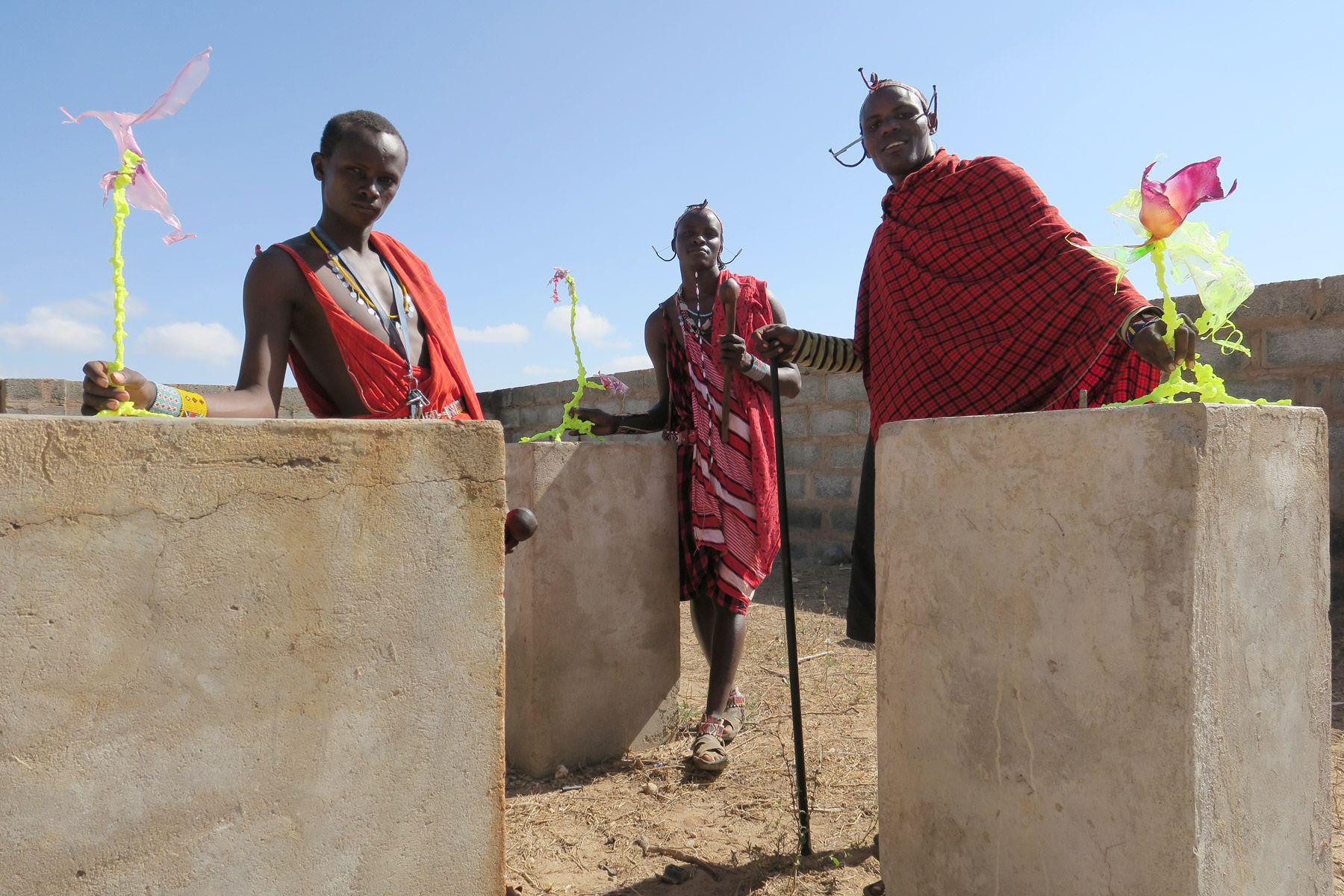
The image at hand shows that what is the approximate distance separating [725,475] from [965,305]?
116 cm

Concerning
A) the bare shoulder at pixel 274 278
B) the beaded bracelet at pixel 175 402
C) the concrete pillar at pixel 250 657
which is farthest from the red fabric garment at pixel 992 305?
the beaded bracelet at pixel 175 402

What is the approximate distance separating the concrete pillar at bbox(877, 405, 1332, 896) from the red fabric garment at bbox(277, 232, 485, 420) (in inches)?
39.8

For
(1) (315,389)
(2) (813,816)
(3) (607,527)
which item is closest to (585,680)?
(3) (607,527)

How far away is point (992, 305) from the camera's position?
2.49 metres

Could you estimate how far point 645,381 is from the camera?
26.3 ft

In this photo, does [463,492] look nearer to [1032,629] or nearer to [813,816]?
[1032,629]

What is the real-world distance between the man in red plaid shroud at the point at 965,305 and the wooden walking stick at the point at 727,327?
5.1 inches

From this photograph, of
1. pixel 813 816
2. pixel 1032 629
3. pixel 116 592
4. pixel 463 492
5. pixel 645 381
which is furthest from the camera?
pixel 645 381

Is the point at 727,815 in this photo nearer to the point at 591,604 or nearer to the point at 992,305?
the point at 591,604

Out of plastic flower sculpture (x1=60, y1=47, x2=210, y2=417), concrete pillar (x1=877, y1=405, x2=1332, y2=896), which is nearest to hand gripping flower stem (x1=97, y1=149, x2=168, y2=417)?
plastic flower sculpture (x1=60, y1=47, x2=210, y2=417)

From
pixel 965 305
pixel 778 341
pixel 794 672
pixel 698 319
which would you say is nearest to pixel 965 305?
pixel 965 305

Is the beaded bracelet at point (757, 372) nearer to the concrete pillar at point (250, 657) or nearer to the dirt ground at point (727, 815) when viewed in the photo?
the dirt ground at point (727, 815)

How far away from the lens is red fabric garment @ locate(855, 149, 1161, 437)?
2.38 metres

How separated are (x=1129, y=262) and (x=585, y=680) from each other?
7.19ft
